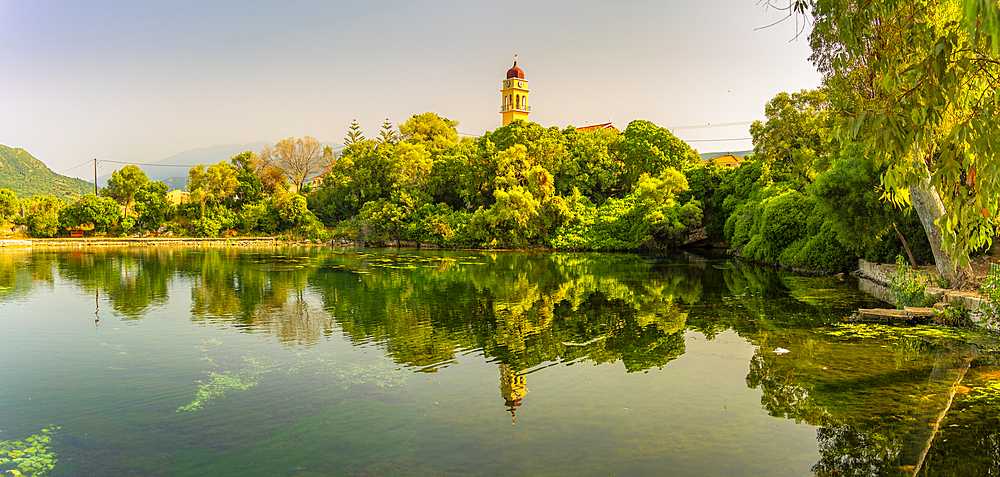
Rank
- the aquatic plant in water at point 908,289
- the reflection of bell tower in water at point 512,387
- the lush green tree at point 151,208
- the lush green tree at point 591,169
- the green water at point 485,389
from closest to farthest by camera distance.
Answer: the green water at point 485,389
the reflection of bell tower in water at point 512,387
the aquatic plant in water at point 908,289
the lush green tree at point 591,169
the lush green tree at point 151,208

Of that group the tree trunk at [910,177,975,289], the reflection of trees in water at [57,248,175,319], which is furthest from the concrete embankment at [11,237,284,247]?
the tree trunk at [910,177,975,289]

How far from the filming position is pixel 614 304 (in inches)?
645

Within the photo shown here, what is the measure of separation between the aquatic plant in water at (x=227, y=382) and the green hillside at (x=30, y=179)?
110920 mm

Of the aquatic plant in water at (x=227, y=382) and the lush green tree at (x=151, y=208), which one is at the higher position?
the lush green tree at (x=151, y=208)

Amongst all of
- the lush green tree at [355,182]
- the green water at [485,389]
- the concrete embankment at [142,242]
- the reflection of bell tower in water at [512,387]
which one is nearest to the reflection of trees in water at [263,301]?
the green water at [485,389]

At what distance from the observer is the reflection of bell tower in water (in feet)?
25.4

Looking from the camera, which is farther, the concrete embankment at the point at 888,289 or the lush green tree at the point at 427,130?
the lush green tree at the point at 427,130

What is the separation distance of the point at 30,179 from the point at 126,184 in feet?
246

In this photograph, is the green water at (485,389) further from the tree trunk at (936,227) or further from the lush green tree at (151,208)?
the lush green tree at (151,208)

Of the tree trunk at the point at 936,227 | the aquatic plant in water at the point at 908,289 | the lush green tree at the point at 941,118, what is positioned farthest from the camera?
the aquatic plant in water at the point at 908,289

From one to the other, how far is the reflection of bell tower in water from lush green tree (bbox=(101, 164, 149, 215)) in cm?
6421

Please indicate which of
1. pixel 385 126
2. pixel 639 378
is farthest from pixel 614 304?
pixel 385 126

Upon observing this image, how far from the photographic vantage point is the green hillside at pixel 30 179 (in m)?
102

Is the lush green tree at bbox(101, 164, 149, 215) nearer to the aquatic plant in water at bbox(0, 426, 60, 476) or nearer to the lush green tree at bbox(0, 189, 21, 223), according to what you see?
the lush green tree at bbox(0, 189, 21, 223)
